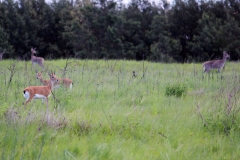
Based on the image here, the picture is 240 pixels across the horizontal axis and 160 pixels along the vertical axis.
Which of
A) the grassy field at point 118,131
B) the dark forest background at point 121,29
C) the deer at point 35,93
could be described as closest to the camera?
the grassy field at point 118,131

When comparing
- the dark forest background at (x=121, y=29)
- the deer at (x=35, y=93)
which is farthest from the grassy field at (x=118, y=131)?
the dark forest background at (x=121, y=29)

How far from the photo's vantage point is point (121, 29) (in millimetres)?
32719

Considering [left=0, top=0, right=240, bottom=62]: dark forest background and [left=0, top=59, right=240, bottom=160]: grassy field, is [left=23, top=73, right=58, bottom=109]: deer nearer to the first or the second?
[left=0, top=59, right=240, bottom=160]: grassy field

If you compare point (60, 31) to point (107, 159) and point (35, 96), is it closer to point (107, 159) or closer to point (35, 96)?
point (35, 96)

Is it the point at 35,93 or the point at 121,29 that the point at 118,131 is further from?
the point at 121,29

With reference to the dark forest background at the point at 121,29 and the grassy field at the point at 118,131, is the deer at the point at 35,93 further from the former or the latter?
the dark forest background at the point at 121,29

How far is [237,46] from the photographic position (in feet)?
98.2

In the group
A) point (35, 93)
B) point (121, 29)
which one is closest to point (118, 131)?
point (35, 93)

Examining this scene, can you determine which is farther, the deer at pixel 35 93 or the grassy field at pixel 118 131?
the deer at pixel 35 93

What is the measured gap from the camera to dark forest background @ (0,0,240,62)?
30406 millimetres

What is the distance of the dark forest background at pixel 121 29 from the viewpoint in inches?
1197

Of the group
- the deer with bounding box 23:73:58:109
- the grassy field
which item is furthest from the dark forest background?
the grassy field

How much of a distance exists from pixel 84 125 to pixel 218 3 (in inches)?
1289

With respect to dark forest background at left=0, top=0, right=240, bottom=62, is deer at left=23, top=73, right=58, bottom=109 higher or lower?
lower
